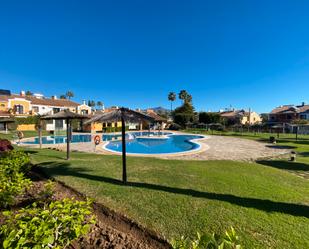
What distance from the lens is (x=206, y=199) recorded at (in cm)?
507

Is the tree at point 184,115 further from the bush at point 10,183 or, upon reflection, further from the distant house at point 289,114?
the bush at point 10,183

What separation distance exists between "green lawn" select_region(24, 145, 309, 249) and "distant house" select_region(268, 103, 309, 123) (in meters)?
52.2

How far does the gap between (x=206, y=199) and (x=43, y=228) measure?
4219 millimetres

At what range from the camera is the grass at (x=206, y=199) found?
12.1ft

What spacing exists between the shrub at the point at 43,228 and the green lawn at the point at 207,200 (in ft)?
6.45

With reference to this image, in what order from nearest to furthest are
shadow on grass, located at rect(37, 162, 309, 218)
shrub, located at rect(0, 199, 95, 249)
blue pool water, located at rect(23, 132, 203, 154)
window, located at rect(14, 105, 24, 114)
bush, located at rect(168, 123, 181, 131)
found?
shrub, located at rect(0, 199, 95, 249)
shadow on grass, located at rect(37, 162, 309, 218)
blue pool water, located at rect(23, 132, 203, 154)
window, located at rect(14, 105, 24, 114)
bush, located at rect(168, 123, 181, 131)


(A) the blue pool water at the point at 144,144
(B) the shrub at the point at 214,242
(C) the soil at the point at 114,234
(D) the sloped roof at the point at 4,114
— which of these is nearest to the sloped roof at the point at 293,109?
(A) the blue pool water at the point at 144,144

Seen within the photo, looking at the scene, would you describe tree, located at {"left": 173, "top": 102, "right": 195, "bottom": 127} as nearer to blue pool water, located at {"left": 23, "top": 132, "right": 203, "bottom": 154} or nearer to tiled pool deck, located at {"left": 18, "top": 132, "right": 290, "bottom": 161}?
blue pool water, located at {"left": 23, "top": 132, "right": 203, "bottom": 154}

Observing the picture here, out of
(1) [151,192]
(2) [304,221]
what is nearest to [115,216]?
(1) [151,192]

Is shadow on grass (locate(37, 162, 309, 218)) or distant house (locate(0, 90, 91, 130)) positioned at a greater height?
distant house (locate(0, 90, 91, 130))

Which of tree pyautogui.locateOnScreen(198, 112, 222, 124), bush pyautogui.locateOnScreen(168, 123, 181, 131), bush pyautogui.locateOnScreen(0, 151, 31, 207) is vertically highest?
tree pyautogui.locateOnScreen(198, 112, 222, 124)

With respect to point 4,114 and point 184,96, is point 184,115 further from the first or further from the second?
point 4,114

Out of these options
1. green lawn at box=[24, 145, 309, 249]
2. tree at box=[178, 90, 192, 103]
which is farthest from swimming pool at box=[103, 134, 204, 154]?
tree at box=[178, 90, 192, 103]

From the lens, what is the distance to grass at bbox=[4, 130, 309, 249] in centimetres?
369
